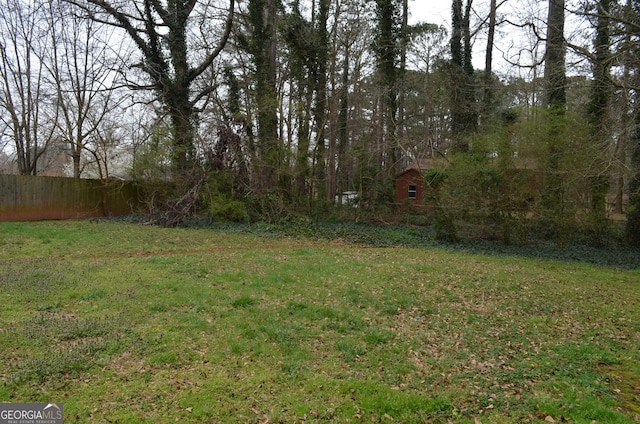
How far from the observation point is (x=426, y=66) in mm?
21359

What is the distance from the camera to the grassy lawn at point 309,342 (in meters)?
3.23

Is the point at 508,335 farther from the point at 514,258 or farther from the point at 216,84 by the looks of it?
the point at 216,84

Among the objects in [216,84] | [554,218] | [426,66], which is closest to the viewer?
[554,218]

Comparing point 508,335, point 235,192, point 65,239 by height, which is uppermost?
point 235,192

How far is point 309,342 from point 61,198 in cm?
1604

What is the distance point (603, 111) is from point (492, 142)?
11.6ft

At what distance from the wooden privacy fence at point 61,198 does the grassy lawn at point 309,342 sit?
8.09 metres

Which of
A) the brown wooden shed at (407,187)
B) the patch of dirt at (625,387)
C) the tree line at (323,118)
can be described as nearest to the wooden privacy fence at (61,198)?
the tree line at (323,118)

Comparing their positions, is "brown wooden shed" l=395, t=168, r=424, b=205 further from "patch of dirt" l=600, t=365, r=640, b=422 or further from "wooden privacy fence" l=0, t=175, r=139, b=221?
"patch of dirt" l=600, t=365, r=640, b=422

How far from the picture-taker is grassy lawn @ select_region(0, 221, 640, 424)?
10.6 feet

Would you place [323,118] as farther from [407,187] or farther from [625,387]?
[625,387]

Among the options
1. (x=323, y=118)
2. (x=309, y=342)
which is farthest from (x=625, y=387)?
(x=323, y=118)

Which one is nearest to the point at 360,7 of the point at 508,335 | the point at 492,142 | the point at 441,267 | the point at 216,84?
the point at 216,84

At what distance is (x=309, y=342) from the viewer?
4.50m
